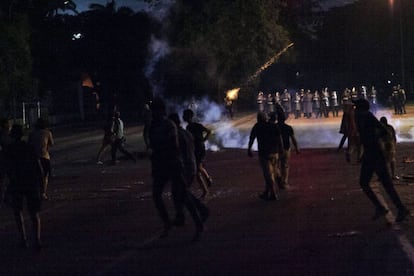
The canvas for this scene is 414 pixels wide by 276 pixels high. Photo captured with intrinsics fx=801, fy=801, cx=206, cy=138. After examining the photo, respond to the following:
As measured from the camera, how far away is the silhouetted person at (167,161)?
1004 cm

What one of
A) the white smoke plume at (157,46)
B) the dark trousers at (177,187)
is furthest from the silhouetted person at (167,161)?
the white smoke plume at (157,46)

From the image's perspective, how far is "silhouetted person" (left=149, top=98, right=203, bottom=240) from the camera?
395 inches

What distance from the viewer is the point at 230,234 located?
1047cm

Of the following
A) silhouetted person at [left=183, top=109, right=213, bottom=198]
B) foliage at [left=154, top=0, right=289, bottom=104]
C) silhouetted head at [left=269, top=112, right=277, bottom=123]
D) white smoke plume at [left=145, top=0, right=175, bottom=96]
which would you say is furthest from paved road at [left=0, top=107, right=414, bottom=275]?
white smoke plume at [left=145, top=0, right=175, bottom=96]

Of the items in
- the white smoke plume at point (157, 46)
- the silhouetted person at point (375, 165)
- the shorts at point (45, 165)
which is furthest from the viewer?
the white smoke plume at point (157, 46)

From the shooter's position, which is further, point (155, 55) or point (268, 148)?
point (155, 55)

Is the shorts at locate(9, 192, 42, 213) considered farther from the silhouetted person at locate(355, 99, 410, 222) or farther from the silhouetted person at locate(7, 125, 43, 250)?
the silhouetted person at locate(355, 99, 410, 222)

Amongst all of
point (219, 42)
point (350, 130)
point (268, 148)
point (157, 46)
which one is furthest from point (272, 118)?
point (157, 46)

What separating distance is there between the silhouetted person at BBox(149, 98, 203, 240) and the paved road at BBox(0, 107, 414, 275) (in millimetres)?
497

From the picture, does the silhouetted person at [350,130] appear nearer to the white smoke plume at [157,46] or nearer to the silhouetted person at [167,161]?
the silhouetted person at [167,161]

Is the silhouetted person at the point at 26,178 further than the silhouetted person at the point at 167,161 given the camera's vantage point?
No

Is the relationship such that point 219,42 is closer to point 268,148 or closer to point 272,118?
point 272,118

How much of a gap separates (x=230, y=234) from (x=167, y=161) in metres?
1.33

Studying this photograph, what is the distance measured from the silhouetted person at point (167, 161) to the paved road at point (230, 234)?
497mm
